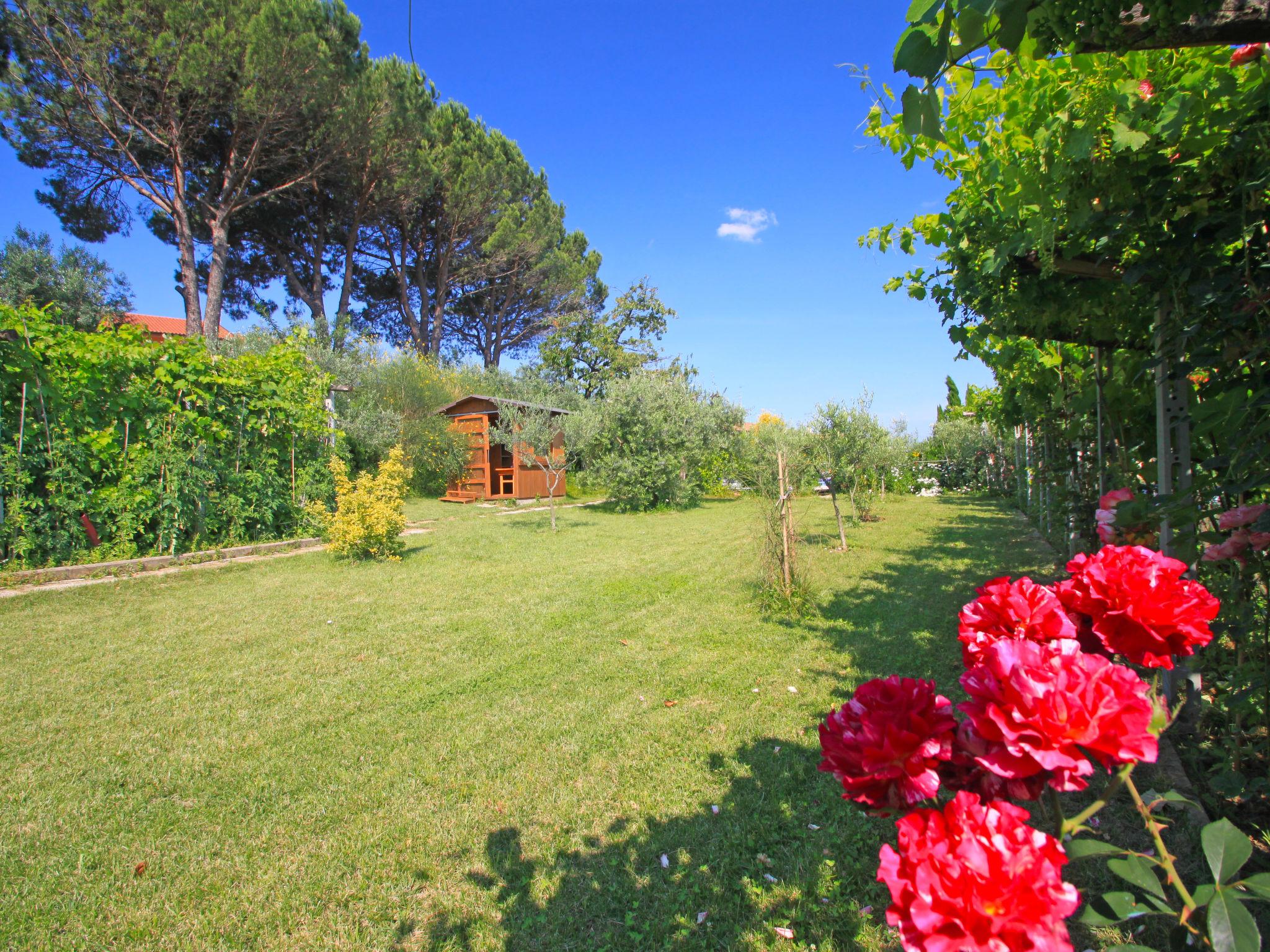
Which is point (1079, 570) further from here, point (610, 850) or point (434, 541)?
point (434, 541)

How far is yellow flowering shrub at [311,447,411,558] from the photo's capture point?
7.92 metres

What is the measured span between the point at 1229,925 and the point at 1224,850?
0.09 m

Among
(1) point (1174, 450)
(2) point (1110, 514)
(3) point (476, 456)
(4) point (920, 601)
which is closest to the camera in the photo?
(2) point (1110, 514)

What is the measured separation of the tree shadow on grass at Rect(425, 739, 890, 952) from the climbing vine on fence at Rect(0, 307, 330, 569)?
7.38 m

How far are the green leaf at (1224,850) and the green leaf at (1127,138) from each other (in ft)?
6.48

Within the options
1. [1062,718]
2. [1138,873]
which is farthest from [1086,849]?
[1062,718]

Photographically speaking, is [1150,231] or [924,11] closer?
[924,11]

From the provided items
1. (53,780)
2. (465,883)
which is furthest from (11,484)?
(465,883)

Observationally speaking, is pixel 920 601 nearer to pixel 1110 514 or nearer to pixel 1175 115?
pixel 1110 514

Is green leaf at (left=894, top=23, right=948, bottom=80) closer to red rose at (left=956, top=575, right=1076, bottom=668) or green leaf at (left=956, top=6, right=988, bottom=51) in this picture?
green leaf at (left=956, top=6, right=988, bottom=51)

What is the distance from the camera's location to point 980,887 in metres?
0.61

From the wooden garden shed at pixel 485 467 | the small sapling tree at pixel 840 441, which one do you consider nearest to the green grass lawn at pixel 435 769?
the small sapling tree at pixel 840 441

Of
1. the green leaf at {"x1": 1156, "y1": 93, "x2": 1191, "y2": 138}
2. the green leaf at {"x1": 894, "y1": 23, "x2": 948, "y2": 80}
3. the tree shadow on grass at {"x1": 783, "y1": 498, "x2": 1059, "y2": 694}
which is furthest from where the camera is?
the tree shadow on grass at {"x1": 783, "y1": 498, "x2": 1059, "y2": 694}

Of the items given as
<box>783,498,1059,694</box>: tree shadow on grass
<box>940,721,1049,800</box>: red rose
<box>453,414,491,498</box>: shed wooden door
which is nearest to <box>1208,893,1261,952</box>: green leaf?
<box>940,721,1049,800</box>: red rose
